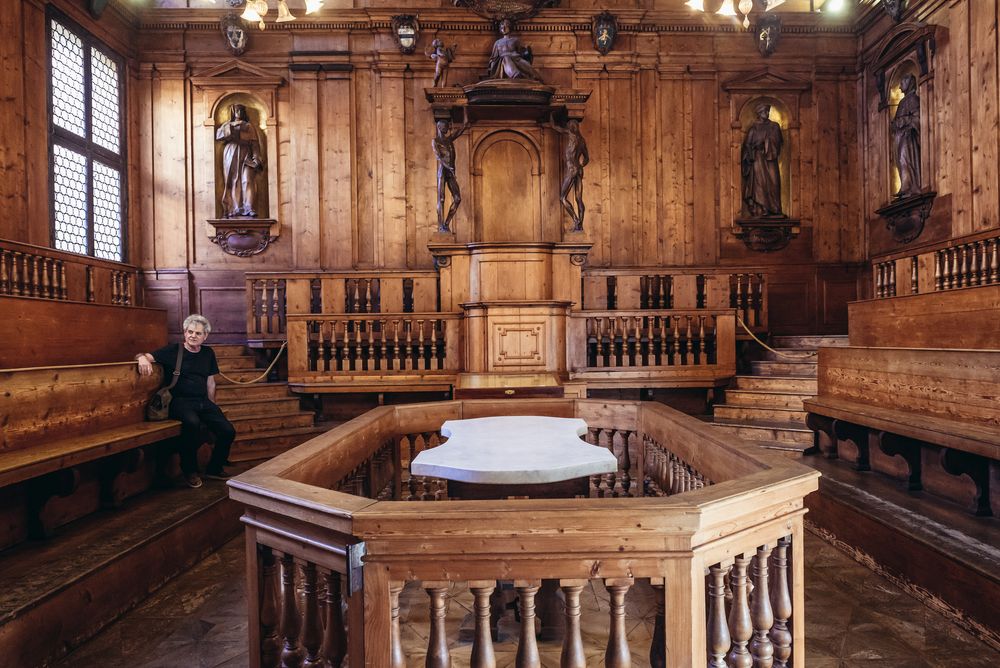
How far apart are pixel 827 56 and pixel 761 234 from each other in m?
2.76

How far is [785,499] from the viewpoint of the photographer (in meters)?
1.40

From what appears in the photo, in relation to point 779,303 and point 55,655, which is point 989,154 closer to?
point 779,303

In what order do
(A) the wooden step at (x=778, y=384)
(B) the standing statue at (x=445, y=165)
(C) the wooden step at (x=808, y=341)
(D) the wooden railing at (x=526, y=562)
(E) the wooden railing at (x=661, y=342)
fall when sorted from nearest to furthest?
(D) the wooden railing at (x=526, y=562) → (A) the wooden step at (x=778, y=384) → (E) the wooden railing at (x=661, y=342) → (C) the wooden step at (x=808, y=341) → (B) the standing statue at (x=445, y=165)

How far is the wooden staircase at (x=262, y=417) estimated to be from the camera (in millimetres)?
4973

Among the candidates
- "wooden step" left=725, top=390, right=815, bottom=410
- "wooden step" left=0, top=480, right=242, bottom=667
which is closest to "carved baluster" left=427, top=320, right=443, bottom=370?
"wooden step" left=0, top=480, right=242, bottom=667

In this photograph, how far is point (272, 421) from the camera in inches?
206

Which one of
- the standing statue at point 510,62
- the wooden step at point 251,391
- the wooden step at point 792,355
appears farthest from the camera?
the standing statue at point 510,62

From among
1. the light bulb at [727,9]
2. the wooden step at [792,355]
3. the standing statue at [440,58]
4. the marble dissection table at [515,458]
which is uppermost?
the standing statue at [440,58]

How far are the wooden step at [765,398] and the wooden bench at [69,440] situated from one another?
15.7 feet

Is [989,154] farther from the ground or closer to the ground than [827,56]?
closer to the ground

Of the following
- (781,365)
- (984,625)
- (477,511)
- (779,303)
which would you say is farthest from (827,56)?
(477,511)

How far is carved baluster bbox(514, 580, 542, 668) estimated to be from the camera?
1184 mm

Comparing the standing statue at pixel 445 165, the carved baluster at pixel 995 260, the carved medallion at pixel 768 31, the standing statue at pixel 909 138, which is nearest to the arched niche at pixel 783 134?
the carved medallion at pixel 768 31

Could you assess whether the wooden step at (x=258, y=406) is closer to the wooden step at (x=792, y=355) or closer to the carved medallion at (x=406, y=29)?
the wooden step at (x=792, y=355)
